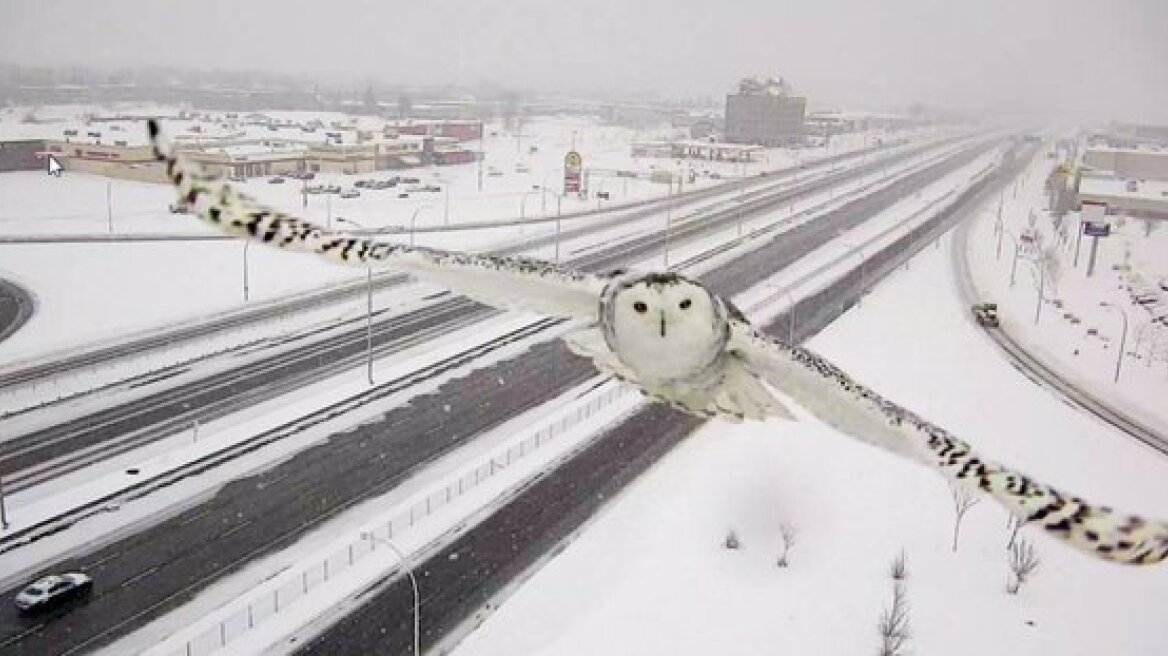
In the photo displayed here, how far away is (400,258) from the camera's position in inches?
396

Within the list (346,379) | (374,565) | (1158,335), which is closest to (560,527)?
(374,565)

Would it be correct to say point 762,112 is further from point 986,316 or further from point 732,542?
point 732,542

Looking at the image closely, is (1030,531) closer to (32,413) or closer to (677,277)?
(677,277)

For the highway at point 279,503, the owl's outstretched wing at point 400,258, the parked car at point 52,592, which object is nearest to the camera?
the owl's outstretched wing at point 400,258

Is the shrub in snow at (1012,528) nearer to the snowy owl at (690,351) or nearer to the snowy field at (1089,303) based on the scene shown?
the snowy field at (1089,303)

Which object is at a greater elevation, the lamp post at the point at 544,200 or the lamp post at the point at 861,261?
the lamp post at the point at 544,200

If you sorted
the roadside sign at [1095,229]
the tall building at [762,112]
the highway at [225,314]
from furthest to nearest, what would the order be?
the tall building at [762,112] → the roadside sign at [1095,229] → the highway at [225,314]

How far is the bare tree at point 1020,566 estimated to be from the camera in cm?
2667

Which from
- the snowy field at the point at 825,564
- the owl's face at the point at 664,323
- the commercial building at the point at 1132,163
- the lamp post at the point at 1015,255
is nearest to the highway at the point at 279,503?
the snowy field at the point at 825,564

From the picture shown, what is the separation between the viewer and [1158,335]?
5662 cm

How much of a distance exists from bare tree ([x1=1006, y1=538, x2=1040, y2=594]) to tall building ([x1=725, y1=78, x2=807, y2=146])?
486 ft

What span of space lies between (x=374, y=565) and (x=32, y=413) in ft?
62.3

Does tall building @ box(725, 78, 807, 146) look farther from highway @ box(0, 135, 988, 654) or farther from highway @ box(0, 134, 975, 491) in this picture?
highway @ box(0, 135, 988, 654)

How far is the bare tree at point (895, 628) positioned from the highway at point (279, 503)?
32.3 ft
